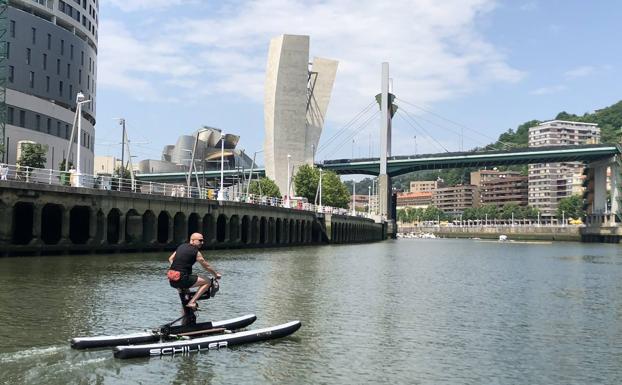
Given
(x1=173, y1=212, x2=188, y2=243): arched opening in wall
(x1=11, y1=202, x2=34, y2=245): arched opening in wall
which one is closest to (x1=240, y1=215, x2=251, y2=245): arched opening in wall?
(x1=173, y1=212, x2=188, y2=243): arched opening in wall

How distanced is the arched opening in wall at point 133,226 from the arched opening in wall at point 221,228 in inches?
703

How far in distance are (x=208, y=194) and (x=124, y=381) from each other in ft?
227

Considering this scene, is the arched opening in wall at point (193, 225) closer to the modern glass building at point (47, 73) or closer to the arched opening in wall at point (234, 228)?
the arched opening in wall at point (234, 228)

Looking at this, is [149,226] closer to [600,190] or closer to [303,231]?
[303,231]

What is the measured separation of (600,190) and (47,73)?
141 meters

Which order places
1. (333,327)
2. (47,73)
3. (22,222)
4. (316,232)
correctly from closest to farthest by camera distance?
(333,327), (22,222), (47,73), (316,232)

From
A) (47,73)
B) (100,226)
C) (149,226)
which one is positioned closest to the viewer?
(100,226)

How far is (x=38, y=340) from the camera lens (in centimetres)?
1775

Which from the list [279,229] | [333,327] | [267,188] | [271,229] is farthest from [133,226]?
[267,188]

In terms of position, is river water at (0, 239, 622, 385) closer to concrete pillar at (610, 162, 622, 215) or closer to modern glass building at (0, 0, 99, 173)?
modern glass building at (0, 0, 99, 173)

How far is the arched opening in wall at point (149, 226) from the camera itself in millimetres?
60219

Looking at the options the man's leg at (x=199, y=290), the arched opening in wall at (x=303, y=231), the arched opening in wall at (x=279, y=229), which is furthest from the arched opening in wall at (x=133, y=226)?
the arched opening in wall at (x=303, y=231)

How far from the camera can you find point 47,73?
106625 mm

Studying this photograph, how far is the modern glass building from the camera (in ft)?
317
